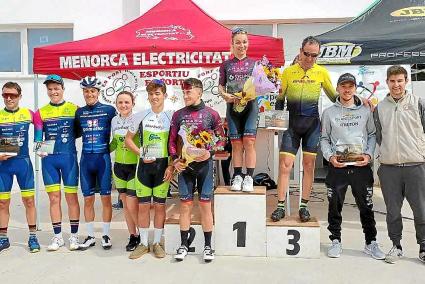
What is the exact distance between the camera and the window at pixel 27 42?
919 centimetres

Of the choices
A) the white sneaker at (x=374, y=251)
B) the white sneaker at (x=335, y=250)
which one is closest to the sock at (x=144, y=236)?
the white sneaker at (x=335, y=250)

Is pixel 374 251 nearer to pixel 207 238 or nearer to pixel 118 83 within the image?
pixel 207 238

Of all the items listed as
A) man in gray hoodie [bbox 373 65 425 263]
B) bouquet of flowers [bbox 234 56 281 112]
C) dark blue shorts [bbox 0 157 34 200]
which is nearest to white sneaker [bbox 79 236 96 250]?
dark blue shorts [bbox 0 157 34 200]

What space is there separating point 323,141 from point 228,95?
105 cm

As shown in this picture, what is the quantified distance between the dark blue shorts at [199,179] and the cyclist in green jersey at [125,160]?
0.58 meters

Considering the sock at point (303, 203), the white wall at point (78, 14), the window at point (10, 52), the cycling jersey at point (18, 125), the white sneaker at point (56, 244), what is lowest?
the white sneaker at point (56, 244)

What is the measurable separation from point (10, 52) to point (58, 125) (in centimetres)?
580

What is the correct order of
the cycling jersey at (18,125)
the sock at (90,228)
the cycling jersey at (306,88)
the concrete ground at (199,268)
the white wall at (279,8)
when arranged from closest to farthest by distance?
the concrete ground at (199,268), the cycling jersey at (306,88), the cycling jersey at (18,125), the sock at (90,228), the white wall at (279,8)

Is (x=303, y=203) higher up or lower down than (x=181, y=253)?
higher up

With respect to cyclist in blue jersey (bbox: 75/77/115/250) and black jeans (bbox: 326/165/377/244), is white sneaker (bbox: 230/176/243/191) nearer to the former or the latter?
black jeans (bbox: 326/165/377/244)

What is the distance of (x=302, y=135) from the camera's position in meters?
4.45

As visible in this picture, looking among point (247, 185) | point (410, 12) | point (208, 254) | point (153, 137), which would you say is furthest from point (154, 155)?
point (410, 12)

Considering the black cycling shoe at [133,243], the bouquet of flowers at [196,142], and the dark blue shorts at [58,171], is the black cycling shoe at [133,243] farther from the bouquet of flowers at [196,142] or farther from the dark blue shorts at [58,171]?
the bouquet of flowers at [196,142]

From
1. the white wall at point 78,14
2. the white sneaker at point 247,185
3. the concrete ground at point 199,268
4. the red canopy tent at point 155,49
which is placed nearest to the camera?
the concrete ground at point 199,268
